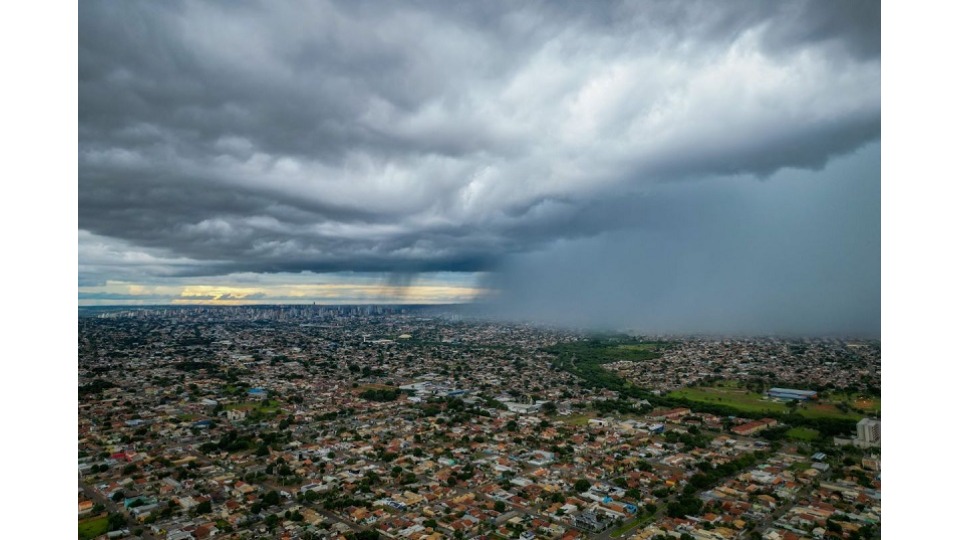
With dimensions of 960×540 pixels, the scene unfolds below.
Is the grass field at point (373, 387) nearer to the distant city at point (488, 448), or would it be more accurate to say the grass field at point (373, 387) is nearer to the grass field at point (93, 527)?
the distant city at point (488, 448)

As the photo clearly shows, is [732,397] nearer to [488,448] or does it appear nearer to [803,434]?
[803,434]

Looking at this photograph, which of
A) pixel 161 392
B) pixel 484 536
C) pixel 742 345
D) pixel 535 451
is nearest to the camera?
pixel 484 536

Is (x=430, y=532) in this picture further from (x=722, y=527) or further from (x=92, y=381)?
(x=92, y=381)

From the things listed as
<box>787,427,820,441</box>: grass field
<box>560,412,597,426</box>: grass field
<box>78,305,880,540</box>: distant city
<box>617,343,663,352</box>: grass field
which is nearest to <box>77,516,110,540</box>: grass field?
<box>78,305,880,540</box>: distant city

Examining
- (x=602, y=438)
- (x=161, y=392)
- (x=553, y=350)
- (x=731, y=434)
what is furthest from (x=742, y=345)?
(x=161, y=392)

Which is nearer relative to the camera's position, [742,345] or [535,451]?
[535,451]

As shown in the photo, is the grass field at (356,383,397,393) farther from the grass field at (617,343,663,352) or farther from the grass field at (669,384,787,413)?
the grass field at (617,343,663,352)
